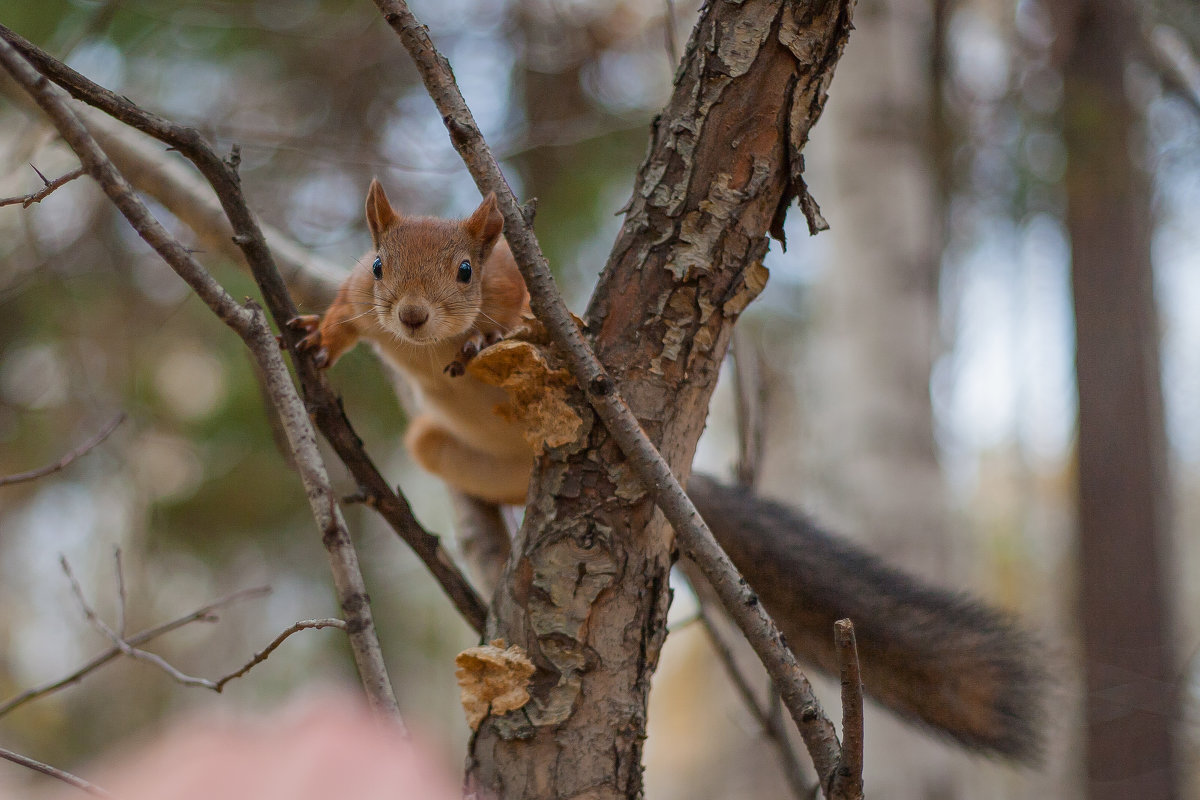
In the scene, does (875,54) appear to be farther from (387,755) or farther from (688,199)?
(387,755)

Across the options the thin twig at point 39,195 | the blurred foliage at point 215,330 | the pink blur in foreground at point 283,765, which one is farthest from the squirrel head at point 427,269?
the blurred foliage at point 215,330

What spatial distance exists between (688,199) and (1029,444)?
7330 millimetres

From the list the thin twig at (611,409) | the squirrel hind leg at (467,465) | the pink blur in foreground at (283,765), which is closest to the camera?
the pink blur in foreground at (283,765)

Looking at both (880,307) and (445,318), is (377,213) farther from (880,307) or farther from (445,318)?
(880,307)

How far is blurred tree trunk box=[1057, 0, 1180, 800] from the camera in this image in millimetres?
3369

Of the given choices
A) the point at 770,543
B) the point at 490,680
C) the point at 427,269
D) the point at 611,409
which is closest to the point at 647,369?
the point at 611,409

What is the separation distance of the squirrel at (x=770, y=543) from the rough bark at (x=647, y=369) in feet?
1.18

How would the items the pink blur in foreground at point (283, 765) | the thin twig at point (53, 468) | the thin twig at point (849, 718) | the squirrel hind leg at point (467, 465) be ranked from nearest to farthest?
the pink blur in foreground at point (283, 765) < the thin twig at point (849, 718) < the thin twig at point (53, 468) < the squirrel hind leg at point (467, 465)

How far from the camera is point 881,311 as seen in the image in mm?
2918

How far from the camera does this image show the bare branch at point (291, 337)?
2.81ft

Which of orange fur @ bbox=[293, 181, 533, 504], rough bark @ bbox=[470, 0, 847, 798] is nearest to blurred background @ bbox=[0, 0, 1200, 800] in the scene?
orange fur @ bbox=[293, 181, 533, 504]

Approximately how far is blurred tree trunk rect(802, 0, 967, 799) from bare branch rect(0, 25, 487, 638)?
5.96 feet

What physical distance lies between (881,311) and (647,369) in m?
2.08

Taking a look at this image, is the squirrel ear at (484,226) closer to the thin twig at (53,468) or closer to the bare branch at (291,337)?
the bare branch at (291,337)
